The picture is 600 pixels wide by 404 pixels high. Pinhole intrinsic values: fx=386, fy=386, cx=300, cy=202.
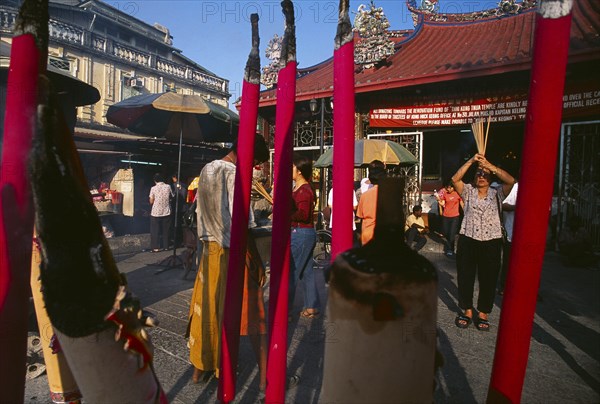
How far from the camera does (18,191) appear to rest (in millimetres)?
565

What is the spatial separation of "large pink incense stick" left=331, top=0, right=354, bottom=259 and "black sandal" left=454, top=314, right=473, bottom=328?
3.46 metres

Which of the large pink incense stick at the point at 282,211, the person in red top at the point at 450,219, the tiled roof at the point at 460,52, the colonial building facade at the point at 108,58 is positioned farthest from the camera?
the colonial building facade at the point at 108,58

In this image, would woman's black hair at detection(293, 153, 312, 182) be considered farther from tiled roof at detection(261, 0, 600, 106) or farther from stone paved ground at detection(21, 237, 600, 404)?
tiled roof at detection(261, 0, 600, 106)

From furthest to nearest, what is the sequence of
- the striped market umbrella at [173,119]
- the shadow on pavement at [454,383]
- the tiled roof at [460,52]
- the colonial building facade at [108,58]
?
the colonial building facade at [108,58] < the tiled roof at [460,52] < the striped market umbrella at [173,119] < the shadow on pavement at [454,383]

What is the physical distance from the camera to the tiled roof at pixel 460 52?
6.82 metres

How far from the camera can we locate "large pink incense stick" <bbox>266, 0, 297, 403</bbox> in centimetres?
86

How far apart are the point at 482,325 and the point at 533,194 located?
11.7 ft

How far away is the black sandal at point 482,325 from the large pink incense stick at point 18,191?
3845mm

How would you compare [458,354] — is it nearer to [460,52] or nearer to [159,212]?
[159,212]

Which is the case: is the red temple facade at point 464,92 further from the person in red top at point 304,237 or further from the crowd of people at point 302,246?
the person in red top at point 304,237

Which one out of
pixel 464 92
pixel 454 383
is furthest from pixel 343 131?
pixel 464 92

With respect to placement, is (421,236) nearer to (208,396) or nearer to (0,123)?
(208,396)

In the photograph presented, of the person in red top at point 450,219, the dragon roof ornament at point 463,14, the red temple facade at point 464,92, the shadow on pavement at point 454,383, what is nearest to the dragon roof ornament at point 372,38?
the red temple facade at point 464,92

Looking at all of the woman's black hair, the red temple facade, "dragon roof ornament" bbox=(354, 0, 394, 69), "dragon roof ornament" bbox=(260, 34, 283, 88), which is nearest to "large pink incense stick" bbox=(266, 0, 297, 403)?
"dragon roof ornament" bbox=(260, 34, 283, 88)
